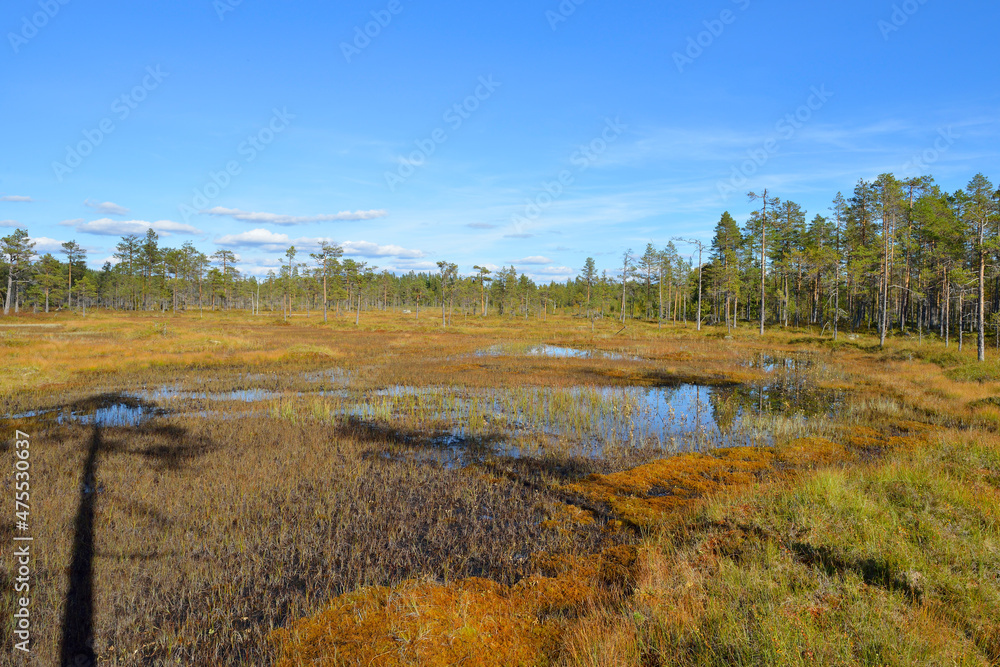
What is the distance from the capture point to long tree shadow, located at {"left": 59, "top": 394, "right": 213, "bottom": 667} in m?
4.82

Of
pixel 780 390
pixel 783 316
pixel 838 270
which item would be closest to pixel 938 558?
pixel 780 390

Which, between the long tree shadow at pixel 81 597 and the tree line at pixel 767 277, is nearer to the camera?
the long tree shadow at pixel 81 597

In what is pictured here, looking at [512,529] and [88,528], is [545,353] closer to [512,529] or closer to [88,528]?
[512,529]

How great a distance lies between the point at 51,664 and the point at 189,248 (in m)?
118

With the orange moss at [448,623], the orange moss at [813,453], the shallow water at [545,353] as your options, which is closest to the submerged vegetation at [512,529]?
the orange moss at [448,623]

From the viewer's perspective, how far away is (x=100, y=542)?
6820mm

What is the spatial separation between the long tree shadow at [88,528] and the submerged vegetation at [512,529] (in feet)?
0.21

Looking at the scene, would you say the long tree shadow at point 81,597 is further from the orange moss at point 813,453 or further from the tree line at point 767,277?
the tree line at point 767,277

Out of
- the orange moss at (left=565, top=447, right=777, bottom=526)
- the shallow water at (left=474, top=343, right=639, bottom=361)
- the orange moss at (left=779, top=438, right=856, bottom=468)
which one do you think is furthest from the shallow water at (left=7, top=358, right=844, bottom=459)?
the shallow water at (left=474, top=343, right=639, bottom=361)

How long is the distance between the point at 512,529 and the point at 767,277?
78.9 metres

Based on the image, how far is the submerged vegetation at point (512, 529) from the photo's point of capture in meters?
4.65

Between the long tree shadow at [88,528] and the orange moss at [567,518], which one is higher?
the long tree shadow at [88,528]

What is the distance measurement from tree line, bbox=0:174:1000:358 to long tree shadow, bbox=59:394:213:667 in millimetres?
39730

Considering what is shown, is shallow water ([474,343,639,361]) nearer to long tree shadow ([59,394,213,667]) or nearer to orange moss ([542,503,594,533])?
long tree shadow ([59,394,213,667])
